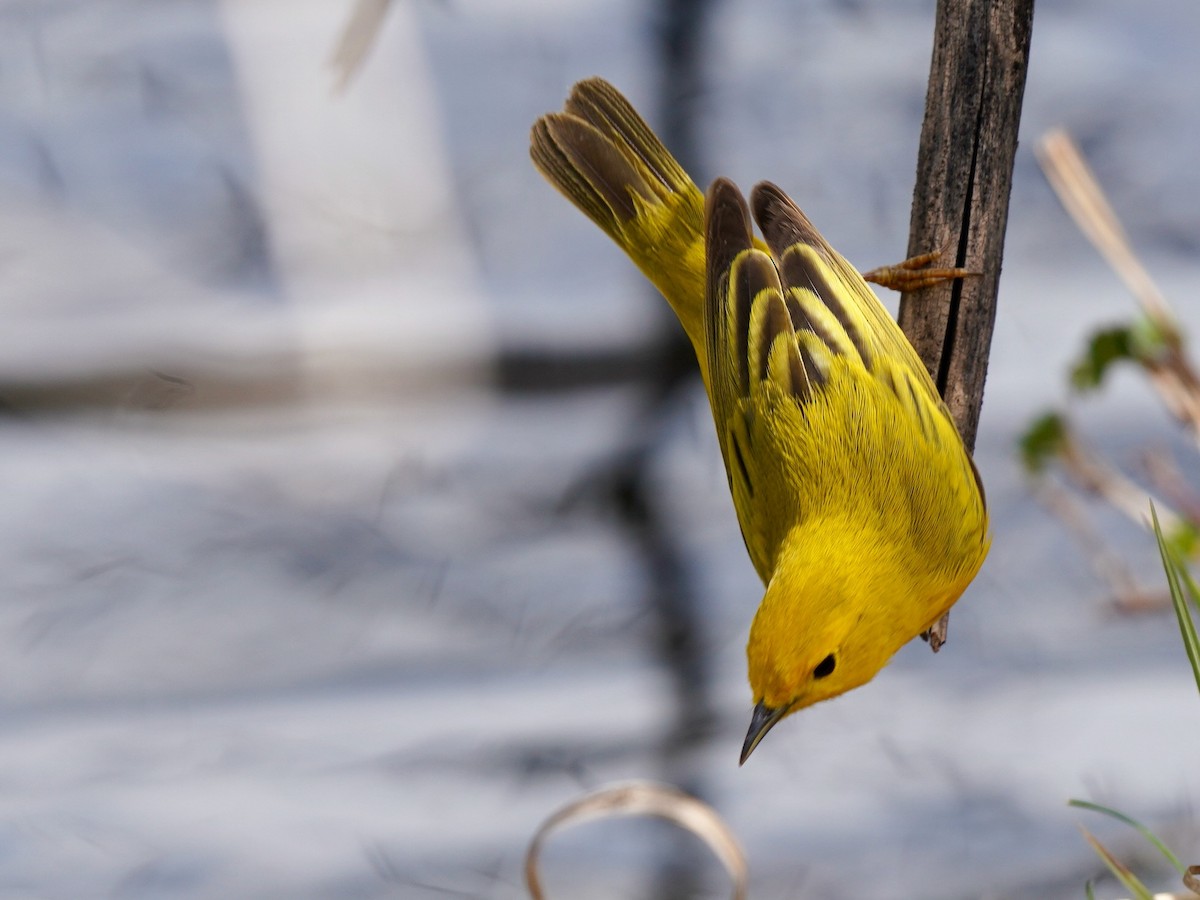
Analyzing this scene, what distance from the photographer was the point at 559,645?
5.18 ft

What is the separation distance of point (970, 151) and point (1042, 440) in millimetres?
754

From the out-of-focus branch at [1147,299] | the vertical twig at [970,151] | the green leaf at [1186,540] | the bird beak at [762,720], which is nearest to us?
the vertical twig at [970,151]

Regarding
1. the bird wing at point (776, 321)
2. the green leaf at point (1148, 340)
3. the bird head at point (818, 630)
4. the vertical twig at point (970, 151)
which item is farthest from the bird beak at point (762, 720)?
Answer: the green leaf at point (1148, 340)

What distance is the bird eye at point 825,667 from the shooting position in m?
0.90

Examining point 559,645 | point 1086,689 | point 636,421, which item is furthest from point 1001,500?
point 559,645

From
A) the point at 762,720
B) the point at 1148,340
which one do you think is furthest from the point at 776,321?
the point at 1148,340

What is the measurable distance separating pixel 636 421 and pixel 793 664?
72 cm

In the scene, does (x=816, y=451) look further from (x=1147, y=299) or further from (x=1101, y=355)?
(x=1101, y=355)

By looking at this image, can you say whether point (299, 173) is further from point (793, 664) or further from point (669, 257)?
point (793, 664)

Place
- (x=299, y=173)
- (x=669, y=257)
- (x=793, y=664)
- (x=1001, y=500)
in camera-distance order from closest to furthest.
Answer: (x=793, y=664), (x=669, y=257), (x=299, y=173), (x=1001, y=500)

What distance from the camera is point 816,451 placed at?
0.99 m

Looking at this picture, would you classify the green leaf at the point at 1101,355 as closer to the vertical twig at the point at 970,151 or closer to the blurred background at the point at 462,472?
the blurred background at the point at 462,472

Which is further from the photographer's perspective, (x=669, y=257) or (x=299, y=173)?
(x=299, y=173)

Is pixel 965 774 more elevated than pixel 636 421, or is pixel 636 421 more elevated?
pixel 636 421
